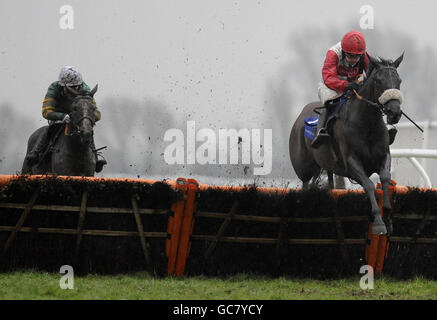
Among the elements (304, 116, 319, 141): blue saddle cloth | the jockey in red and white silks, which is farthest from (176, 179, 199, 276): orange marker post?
(304, 116, 319, 141): blue saddle cloth

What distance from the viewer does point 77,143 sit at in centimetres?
816

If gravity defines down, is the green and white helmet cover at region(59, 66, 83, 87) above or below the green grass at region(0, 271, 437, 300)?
above

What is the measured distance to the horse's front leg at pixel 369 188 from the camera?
21.6ft

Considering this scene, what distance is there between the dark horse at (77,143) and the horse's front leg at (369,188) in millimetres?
2626

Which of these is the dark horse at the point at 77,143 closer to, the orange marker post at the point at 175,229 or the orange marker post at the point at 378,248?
the orange marker post at the point at 175,229

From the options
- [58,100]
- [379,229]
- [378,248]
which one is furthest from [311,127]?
[58,100]

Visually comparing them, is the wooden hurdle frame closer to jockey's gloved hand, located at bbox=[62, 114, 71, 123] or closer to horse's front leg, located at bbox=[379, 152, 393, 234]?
horse's front leg, located at bbox=[379, 152, 393, 234]

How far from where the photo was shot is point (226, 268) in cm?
664

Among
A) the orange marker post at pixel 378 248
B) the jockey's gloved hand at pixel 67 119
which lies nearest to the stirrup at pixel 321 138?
the orange marker post at pixel 378 248

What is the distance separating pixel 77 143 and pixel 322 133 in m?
2.55

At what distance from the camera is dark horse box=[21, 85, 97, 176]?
786 centimetres

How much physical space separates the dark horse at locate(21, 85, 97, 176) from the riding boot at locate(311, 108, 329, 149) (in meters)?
2.27
